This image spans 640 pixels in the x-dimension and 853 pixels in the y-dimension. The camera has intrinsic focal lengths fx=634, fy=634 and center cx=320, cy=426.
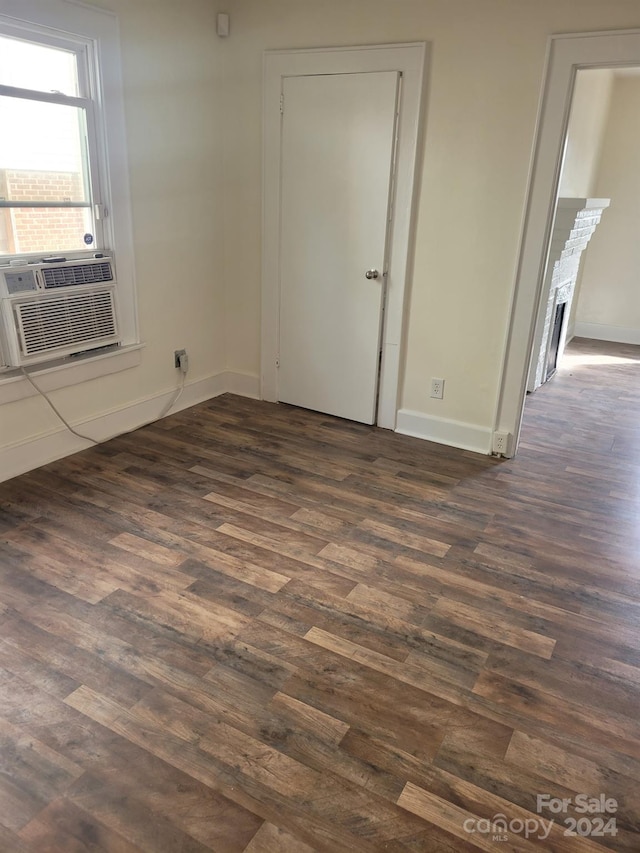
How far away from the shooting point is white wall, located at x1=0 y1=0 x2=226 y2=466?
3.34 meters

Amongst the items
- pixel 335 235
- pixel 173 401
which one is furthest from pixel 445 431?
pixel 173 401

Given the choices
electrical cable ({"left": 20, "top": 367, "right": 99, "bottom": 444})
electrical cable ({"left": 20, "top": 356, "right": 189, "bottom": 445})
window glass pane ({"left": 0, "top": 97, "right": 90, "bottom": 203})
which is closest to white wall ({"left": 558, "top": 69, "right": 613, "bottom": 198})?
electrical cable ({"left": 20, "top": 356, "right": 189, "bottom": 445})

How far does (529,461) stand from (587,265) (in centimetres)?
393

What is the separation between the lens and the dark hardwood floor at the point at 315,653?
156cm

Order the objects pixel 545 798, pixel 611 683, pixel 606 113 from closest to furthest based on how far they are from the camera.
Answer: pixel 545 798 < pixel 611 683 < pixel 606 113

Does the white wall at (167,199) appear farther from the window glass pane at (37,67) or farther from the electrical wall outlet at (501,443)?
the electrical wall outlet at (501,443)

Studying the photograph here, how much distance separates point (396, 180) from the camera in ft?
11.6

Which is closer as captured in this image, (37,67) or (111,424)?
(37,67)

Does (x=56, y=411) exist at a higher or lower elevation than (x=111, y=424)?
higher

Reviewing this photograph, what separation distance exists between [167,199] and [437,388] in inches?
76.5

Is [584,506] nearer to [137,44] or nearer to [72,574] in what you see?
[72,574]

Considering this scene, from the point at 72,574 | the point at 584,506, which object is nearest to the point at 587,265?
the point at 584,506

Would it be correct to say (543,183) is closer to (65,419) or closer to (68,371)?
(68,371)

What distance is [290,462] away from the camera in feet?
11.4
